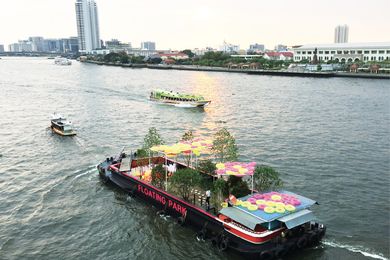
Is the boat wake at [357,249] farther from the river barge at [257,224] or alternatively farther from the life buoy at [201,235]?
the life buoy at [201,235]

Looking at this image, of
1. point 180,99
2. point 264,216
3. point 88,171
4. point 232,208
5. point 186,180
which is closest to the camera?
point 264,216

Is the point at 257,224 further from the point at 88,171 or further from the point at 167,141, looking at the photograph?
the point at 167,141

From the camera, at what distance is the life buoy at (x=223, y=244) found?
1938 cm

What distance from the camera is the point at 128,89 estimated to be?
9600 cm

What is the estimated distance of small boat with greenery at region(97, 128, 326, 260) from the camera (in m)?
18.4

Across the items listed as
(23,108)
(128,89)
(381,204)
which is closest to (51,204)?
(381,204)

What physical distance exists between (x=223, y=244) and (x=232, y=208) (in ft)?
6.60

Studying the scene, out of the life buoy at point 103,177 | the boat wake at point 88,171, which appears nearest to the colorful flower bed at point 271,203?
the life buoy at point 103,177

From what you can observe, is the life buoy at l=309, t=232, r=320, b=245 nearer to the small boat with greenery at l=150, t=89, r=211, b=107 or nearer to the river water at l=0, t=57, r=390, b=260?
the river water at l=0, t=57, r=390, b=260

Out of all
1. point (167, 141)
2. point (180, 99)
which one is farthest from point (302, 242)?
point (180, 99)

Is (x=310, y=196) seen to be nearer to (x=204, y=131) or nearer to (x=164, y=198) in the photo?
(x=164, y=198)

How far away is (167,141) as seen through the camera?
43344 millimetres

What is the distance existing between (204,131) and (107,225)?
27.6 meters

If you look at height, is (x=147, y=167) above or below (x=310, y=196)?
above
